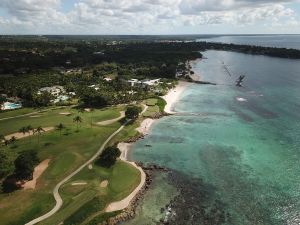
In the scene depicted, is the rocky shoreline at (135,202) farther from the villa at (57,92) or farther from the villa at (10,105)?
the villa at (10,105)

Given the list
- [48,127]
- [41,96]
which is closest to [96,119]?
[48,127]

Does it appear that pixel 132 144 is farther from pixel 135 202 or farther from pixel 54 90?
pixel 54 90

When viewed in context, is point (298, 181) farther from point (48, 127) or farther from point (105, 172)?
point (48, 127)

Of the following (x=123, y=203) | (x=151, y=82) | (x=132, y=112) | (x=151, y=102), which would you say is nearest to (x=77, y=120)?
(x=132, y=112)

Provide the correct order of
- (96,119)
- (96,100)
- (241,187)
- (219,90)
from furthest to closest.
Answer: (219,90)
(96,100)
(96,119)
(241,187)

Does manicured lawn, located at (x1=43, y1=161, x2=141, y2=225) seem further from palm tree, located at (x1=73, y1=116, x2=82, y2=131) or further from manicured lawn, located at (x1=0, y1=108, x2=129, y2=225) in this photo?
palm tree, located at (x1=73, y1=116, x2=82, y2=131)

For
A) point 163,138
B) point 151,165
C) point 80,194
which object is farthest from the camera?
point 163,138

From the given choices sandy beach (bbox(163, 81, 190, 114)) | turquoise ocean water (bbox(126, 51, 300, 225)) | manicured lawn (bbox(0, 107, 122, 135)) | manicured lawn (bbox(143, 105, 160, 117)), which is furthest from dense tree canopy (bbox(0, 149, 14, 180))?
sandy beach (bbox(163, 81, 190, 114))
